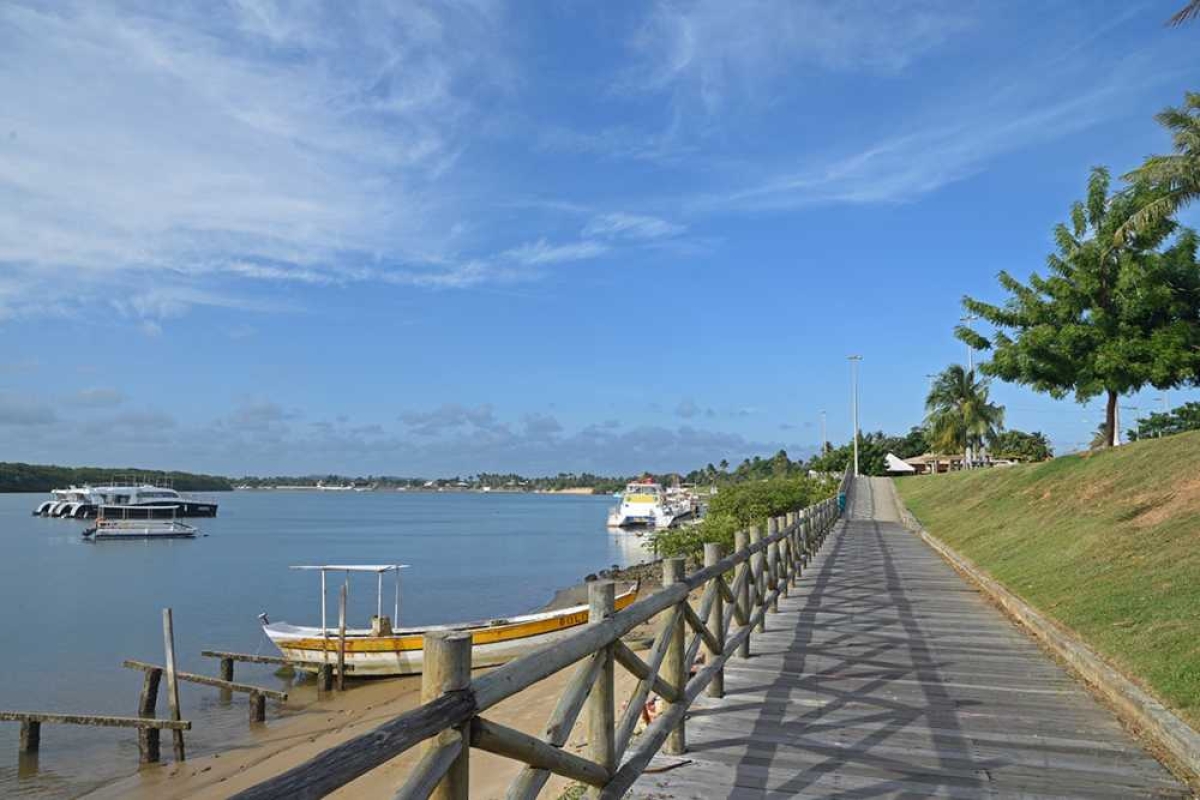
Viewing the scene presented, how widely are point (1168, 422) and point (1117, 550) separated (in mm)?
85279

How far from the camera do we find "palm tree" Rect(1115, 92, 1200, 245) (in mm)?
22578

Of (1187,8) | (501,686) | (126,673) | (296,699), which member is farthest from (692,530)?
(501,686)

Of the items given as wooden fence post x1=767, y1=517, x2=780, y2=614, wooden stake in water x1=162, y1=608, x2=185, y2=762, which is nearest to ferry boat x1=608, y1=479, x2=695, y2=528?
wooden stake in water x1=162, y1=608, x2=185, y2=762

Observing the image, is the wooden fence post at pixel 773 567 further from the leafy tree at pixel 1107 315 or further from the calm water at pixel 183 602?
the leafy tree at pixel 1107 315

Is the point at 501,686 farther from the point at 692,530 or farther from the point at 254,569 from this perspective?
the point at 254,569

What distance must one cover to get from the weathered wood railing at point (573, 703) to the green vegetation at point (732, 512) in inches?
762

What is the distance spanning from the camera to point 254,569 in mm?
48156

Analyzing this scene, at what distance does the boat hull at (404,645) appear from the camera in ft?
66.6

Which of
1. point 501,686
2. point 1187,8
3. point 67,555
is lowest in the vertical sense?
point 67,555

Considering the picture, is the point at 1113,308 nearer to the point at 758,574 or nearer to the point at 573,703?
the point at 758,574

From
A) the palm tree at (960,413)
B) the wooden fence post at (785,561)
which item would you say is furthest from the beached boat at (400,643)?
the palm tree at (960,413)

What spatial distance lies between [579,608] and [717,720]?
15.9m

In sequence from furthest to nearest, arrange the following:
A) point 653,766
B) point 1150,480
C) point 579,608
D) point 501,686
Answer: point 579,608 < point 1150,480 < point 653,766 < point 501,686

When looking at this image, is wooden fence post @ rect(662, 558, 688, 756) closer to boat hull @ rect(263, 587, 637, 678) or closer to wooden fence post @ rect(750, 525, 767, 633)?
wooden fence post @ rect(750, 525, 767, 633)
